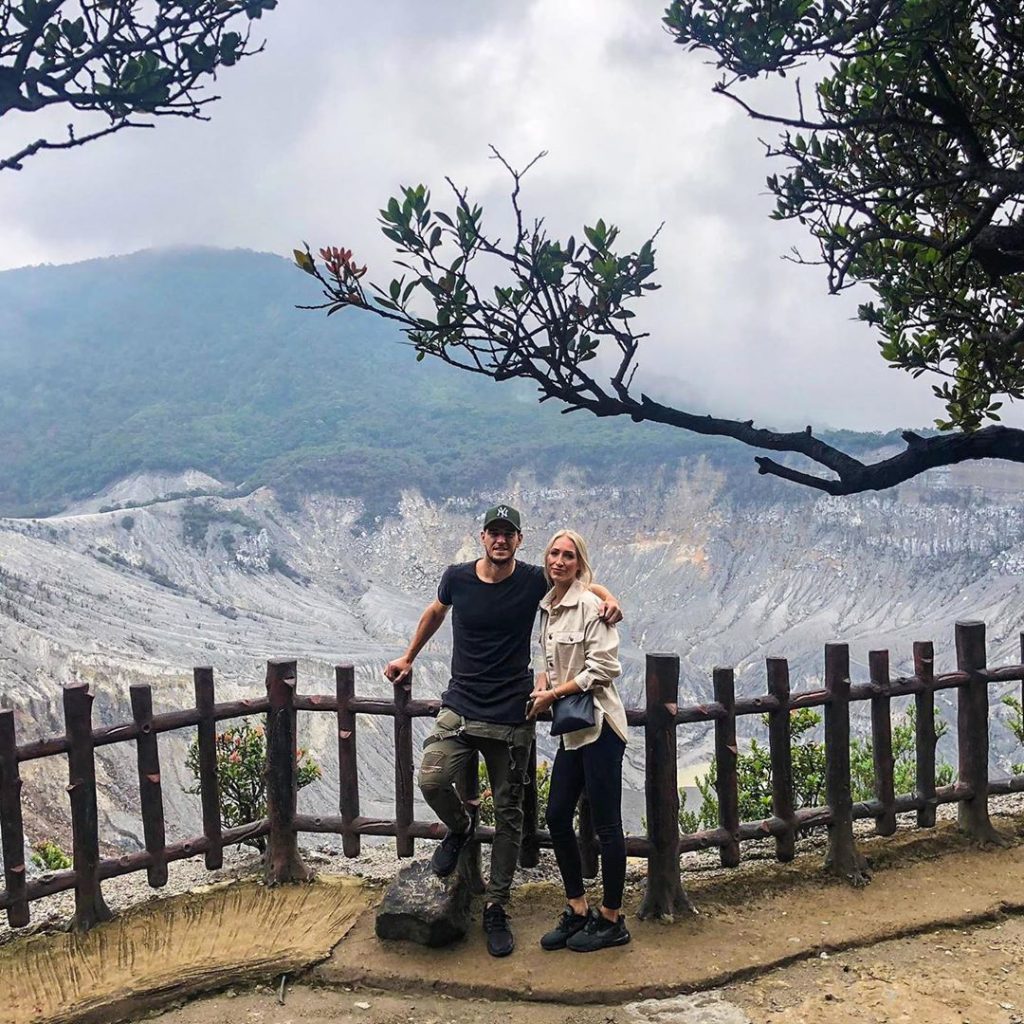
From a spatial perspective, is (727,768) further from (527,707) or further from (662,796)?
(527,707)

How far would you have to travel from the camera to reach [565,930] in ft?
14.2

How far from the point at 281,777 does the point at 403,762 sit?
0.67m

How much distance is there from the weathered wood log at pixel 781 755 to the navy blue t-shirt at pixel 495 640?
1.57m

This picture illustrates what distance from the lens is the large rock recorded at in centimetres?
431

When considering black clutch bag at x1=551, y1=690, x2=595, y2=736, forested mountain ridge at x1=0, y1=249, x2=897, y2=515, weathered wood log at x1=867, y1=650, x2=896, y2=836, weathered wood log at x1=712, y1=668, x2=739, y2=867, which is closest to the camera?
black clutch bag at x1=551, y1=690, x2=595, y2=736

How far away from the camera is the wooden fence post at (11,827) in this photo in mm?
4543

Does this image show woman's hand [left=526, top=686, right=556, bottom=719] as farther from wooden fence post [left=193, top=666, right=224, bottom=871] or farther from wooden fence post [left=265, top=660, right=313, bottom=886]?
wooden fence post [left=193, top=666, right=224, bottom=871]

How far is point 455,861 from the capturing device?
4523 millimetres

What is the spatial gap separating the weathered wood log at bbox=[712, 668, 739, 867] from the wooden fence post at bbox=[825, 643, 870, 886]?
524 millimetres

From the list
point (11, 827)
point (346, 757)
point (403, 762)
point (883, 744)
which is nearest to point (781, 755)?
point (883, 744)

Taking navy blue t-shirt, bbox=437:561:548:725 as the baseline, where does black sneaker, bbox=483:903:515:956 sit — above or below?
below

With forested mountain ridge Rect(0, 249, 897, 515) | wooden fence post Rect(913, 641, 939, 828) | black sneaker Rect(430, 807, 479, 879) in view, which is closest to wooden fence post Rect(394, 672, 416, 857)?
black sneaker Rect(430, 807, 479, 879)

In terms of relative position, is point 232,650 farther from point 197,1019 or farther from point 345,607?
point 197,1019

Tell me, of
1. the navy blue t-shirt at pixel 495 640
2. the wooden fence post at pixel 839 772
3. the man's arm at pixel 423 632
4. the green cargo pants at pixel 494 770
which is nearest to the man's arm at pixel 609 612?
the navy blue t-shirt at pixel 495 640
